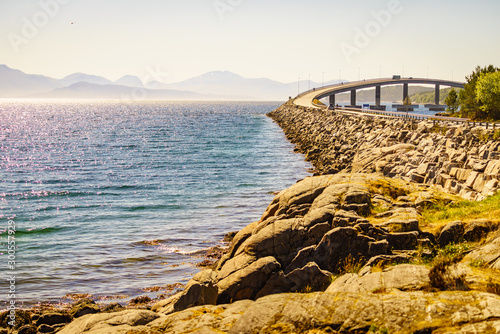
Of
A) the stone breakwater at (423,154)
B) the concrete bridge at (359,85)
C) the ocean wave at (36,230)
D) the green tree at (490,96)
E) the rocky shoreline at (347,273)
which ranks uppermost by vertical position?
the concrete bridge at (359,85)

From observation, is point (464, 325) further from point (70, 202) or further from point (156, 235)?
point (70, 202)

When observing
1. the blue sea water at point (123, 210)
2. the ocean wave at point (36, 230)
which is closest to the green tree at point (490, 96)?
the blue sea water at point (123, 210)

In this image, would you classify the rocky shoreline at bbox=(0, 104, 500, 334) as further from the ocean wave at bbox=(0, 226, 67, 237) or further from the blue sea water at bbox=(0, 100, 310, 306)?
the ocean wave at bbox=(0, 226, 67, 237)

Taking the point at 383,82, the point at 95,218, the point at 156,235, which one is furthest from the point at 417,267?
the point at 383,82

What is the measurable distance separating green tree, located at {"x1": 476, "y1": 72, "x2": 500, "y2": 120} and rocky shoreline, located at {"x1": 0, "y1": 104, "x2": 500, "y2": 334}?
107 ft

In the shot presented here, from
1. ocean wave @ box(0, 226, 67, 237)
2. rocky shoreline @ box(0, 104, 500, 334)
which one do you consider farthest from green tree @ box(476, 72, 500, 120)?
ocean wave @ box(0, 226, 67, 237)

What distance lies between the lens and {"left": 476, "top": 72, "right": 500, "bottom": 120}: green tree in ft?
169

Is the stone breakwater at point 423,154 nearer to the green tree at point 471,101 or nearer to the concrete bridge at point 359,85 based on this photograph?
the green tree at point 471,101

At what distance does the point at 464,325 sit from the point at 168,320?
6.31 metres

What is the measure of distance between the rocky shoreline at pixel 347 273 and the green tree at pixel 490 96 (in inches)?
1287

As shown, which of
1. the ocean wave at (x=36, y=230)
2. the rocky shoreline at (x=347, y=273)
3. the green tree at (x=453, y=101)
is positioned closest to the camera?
the rocky shoreline at (x=347, y=273)

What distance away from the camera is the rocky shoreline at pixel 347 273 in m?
8.77

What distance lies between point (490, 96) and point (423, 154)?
28.8 meters

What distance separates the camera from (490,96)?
5200cm
